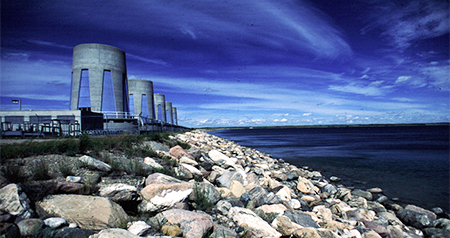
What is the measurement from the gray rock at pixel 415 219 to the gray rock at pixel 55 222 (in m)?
8.19

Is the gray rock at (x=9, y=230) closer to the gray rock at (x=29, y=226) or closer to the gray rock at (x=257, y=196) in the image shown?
the gray rock at (x=29, y=226)

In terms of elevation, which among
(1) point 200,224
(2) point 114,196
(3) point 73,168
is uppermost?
(3) point 73,168

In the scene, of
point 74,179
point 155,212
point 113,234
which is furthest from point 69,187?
point 113,234

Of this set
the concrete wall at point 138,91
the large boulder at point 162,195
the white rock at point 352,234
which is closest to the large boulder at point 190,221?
the large boulder at point 162,195

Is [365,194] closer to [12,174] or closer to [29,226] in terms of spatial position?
[29,226]

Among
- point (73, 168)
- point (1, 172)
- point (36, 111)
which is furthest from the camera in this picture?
point (36, 111)

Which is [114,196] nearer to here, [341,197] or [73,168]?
[73,168]

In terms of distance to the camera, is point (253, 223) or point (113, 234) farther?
point (253, 223)

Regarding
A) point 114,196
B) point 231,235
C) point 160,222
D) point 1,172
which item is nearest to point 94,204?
point 114,196

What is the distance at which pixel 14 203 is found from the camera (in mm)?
2998

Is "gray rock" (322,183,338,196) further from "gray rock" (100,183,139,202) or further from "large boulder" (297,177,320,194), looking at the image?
"gray rock" (100,183,139,202)

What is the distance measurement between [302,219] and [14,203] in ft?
15.5

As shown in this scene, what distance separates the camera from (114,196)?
12.5 ft

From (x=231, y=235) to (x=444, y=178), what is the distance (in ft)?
50.0
